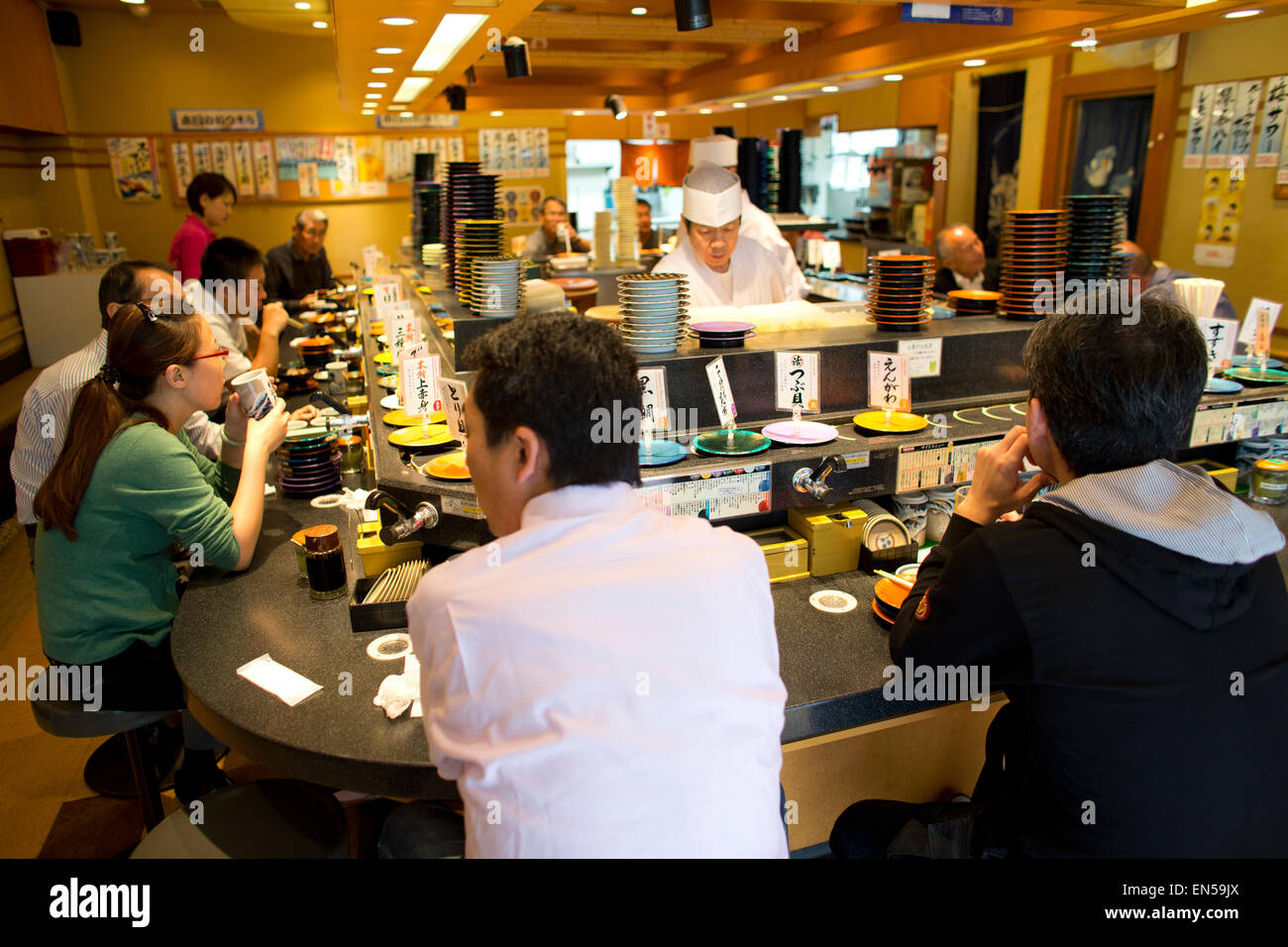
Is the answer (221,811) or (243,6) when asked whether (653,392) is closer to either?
(221,811)

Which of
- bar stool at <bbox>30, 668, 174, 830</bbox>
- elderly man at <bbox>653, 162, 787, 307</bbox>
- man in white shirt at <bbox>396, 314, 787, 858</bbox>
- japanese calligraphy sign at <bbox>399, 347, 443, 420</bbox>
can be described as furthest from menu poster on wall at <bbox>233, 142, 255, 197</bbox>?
man in white shirt at <bbox>396, 314, 787, 858</bbox>

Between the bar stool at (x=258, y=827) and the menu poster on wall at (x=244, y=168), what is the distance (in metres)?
8.12

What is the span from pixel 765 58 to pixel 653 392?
3.37 m

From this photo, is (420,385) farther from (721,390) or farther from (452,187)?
(452,187)

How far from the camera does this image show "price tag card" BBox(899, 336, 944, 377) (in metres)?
2.69

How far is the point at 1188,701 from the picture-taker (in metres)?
1.25

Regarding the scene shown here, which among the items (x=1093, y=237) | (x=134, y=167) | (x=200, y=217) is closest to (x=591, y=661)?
(x=1093, y=237)

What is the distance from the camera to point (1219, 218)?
5520 millimetres

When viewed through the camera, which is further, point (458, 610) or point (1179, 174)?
point (1179, 174)

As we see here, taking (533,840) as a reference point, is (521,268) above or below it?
above

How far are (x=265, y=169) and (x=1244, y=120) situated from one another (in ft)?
26.6

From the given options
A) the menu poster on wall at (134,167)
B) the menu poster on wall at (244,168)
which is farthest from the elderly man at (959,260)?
the menu poster on wall at (134,167)

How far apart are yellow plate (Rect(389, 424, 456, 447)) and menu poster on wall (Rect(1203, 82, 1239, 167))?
551cm
